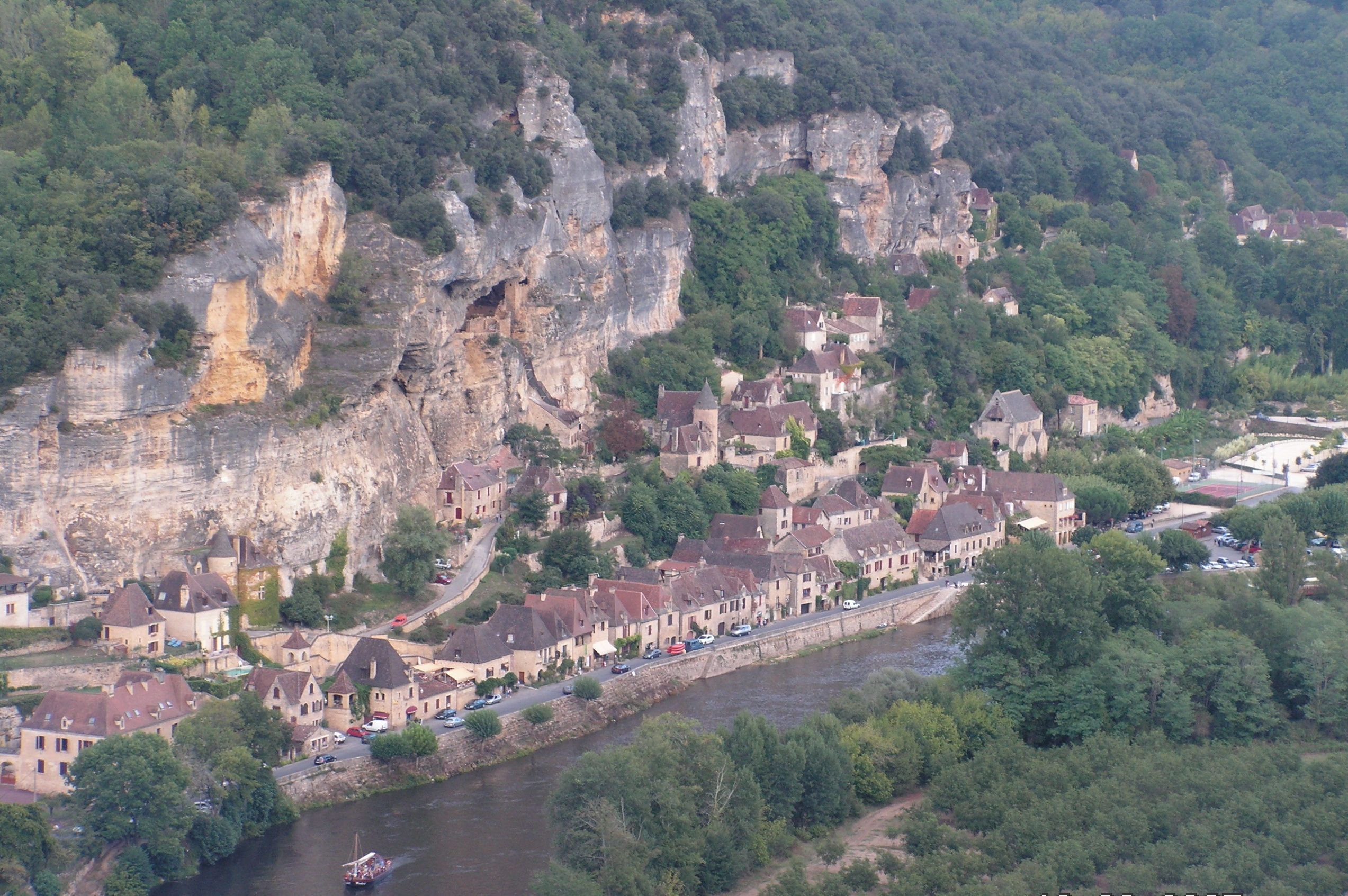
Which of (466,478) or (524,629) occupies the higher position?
(466,478)

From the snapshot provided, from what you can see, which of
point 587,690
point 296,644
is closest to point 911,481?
point 587,690

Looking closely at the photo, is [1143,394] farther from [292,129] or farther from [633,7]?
[292,129]

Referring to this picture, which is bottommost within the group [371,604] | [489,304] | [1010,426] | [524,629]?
[524,629]

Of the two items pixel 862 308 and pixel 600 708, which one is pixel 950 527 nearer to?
pixel 862 308

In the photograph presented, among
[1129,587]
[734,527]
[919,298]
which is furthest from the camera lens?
[919,298]

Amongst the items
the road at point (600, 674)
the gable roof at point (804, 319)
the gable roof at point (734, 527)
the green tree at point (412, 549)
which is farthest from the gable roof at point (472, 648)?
the gable roof at point (804, 319)

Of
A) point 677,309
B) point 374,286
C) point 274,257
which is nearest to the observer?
point 274,257

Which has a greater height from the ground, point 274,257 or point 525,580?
point 274,257

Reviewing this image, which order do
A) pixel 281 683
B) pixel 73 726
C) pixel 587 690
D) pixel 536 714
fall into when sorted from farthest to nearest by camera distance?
pixel 587 690 < pixel 536 714 < pixel 281 683 < pixel 73 726

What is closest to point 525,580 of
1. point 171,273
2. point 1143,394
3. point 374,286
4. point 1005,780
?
point 374,286
